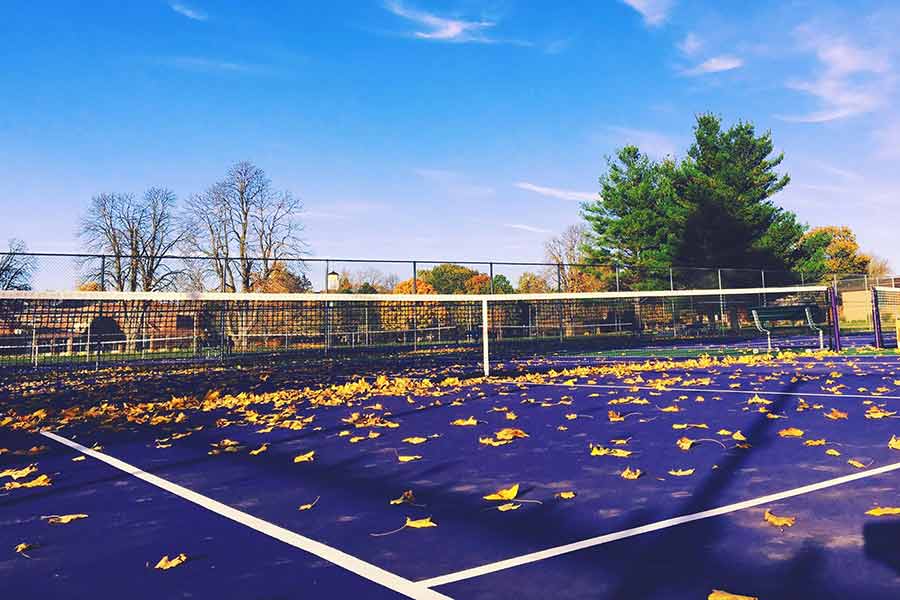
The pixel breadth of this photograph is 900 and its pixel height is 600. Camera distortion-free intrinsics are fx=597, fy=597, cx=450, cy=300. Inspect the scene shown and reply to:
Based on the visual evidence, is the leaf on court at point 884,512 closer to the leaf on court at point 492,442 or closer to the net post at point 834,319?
the leaf on court at point 492,442

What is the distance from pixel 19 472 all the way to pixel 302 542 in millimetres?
3292

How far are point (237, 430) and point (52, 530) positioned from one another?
3244 mm

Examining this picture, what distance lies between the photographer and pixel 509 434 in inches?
231

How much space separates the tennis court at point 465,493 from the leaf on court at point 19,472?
0.02 meters

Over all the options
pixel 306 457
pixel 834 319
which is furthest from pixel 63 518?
pixel 834 319

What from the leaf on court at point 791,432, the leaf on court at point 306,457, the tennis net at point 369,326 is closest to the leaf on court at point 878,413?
the leaf on court at point 791,432

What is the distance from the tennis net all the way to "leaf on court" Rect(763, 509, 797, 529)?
916cm

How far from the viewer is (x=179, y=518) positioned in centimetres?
360

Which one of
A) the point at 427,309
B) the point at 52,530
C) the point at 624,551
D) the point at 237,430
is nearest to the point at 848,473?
Result: the point at 624,551

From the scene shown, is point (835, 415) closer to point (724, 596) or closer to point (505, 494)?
point (505, 494)

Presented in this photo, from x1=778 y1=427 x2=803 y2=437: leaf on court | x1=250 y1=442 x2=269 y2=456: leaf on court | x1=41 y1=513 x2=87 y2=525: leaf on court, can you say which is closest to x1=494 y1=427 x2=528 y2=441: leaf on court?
x1=250 y1=442 x2=269 y2=456: leaf on court

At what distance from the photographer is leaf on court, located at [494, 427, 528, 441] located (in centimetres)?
578

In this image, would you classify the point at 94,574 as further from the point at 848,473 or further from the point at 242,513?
the point at 848,473

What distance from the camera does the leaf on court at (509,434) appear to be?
5.78 m
